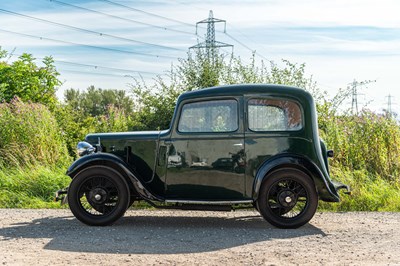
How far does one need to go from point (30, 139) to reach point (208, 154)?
729cm

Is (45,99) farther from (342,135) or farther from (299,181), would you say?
(299,181)

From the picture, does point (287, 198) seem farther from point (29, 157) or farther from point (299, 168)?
point (29, 157)

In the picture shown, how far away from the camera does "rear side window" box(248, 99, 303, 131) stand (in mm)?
8336

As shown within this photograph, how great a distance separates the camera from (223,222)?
352 inches

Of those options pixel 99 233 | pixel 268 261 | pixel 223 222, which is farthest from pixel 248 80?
pixel 268 261

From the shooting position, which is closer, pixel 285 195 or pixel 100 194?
pixel 285 195

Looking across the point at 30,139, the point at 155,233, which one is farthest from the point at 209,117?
the point at 30,139

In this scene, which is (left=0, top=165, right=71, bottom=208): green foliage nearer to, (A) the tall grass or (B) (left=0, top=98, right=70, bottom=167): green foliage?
(A) the tall grass

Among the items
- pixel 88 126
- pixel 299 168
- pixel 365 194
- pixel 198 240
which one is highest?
pixel 88 126

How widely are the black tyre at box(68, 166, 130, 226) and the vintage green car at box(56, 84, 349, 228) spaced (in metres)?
0.01

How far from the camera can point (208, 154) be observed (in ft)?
27.2

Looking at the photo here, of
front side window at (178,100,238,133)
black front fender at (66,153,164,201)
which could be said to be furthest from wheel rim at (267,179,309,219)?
black front fender at (66,153,164,201)

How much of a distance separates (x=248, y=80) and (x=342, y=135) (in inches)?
143

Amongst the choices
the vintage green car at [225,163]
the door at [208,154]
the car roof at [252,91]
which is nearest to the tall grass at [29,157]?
the vintage green car at [225,163]
